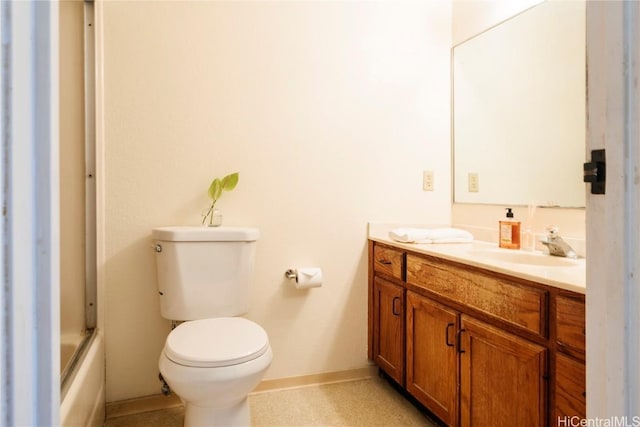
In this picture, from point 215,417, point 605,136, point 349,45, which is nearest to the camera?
point 605,136

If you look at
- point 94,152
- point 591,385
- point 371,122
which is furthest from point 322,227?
point 591,385

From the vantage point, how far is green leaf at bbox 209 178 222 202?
186 centimetres

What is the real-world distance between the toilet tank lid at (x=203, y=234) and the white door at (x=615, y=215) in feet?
4.50

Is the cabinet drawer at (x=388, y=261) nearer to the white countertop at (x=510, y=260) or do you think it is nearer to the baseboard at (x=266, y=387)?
the white countertop at (x=510, y=260)

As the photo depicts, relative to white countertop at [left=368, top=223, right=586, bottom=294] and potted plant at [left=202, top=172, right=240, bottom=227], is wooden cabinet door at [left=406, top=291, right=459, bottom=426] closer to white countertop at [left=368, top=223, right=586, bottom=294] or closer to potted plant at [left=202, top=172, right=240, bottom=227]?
white countertop at [left=368, top=223, right=586, bottom=294]

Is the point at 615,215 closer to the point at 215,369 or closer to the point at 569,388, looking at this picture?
the point at 569,388

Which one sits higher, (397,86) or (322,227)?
(397,86)

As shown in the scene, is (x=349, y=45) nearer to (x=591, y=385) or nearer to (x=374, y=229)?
(x=374, y=229)

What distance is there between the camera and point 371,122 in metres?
2.17

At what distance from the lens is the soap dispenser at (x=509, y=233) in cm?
177

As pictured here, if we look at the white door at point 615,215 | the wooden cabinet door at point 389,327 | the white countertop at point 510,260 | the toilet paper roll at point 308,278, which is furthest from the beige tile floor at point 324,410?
the white door at point 615,215

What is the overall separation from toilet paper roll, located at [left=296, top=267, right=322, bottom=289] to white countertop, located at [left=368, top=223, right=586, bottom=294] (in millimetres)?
372

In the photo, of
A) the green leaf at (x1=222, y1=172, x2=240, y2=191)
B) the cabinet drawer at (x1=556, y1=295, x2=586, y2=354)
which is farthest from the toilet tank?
the cabinet drawer at (x1=556, y1=295, x2=586, y2=354)

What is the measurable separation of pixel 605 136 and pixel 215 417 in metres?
1.40
